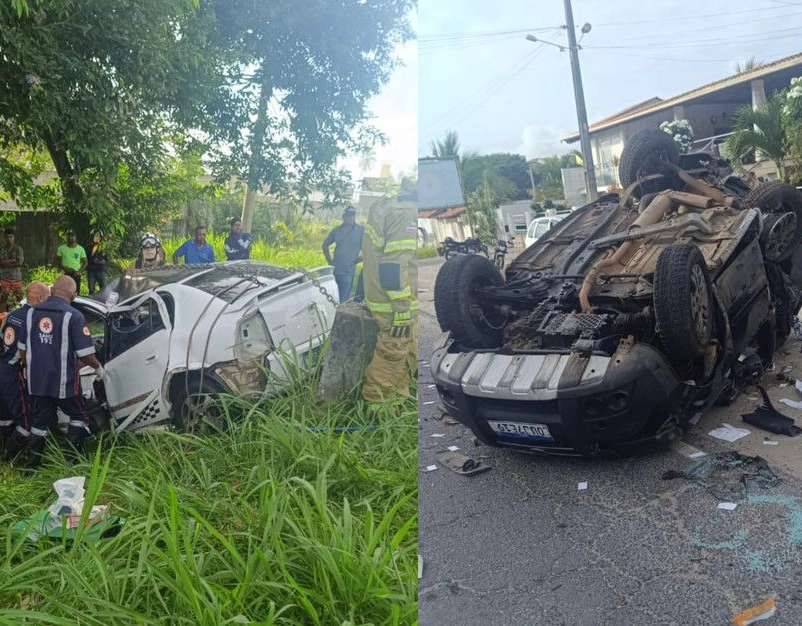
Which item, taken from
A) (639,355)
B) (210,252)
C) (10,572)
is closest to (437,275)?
(639,355)

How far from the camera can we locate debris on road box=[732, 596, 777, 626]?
6.72ft

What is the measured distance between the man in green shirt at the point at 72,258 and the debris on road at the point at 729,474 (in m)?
2.28

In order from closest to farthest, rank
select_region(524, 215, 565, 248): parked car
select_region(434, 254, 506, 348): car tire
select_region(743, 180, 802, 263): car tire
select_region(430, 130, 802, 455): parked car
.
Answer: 1. select_region(430, 130, 802, 455): parked car
2. select_region(434, 254, 506, 348): car tire
3. select_region(743, 180, 802, 263): car tire
4. select_region(524, 215, 565, 248): parked car

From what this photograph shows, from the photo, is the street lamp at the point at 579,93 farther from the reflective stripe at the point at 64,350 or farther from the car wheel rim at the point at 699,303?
the reflective stripe at the point at 64,350

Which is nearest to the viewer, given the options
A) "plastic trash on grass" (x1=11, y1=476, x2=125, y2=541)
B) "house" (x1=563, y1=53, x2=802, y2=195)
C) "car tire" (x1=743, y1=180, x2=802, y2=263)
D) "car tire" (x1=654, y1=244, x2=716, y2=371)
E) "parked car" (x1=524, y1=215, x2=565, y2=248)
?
"plastic trash on grass" (x1=11, y1=476, x2=125, y2=541)

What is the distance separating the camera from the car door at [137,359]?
2.14 metres

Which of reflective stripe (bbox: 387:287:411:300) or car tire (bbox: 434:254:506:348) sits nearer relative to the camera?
reflective stripe (bbox: 387:287:411:300)

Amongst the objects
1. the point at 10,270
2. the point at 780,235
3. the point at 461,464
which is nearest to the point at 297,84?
the point at 10,270

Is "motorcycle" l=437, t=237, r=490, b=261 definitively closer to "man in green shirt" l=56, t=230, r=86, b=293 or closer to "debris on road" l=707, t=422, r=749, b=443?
"man in green shirt" l=56, t=230, r=86, b=293

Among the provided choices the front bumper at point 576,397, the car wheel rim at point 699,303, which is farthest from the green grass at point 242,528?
the car wheel rim at point 699,303

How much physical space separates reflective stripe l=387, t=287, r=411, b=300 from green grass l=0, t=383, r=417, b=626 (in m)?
0.33

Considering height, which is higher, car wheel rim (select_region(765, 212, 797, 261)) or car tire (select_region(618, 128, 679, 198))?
car tire (select_region(618, 128, 679, 198))

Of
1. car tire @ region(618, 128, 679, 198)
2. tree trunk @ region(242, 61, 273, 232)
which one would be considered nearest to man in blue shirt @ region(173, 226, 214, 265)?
tree trunk @ region(242, 61, 273, 232)

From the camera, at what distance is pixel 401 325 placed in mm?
2049
